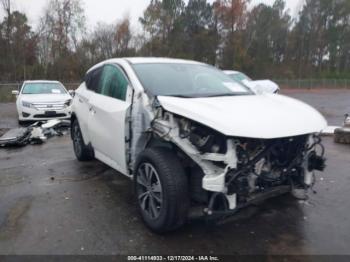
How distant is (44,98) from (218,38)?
41.8 m

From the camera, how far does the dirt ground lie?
10.6 feet

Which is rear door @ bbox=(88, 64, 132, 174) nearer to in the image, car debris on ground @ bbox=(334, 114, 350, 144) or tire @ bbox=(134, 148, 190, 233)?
tire @ bbox=(134, 148, 190, 233)

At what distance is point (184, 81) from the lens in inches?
171

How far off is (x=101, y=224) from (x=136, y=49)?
134 feet

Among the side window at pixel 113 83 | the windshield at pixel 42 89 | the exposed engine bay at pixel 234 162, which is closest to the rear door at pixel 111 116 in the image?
the side window at pixel 113 83

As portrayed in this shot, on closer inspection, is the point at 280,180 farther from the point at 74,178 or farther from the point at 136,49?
the point at 136,49

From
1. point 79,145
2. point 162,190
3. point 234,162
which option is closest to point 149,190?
point 162,190

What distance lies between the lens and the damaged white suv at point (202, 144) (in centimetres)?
307

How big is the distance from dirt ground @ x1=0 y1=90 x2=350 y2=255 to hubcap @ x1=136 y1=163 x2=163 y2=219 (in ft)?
0.74

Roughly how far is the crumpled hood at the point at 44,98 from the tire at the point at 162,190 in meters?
7.83

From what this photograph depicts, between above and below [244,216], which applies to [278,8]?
above

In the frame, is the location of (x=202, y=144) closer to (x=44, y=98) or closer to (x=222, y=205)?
(x=222, y=205)

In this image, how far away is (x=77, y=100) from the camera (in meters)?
5.87

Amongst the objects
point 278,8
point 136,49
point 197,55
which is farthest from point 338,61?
point 136,49
